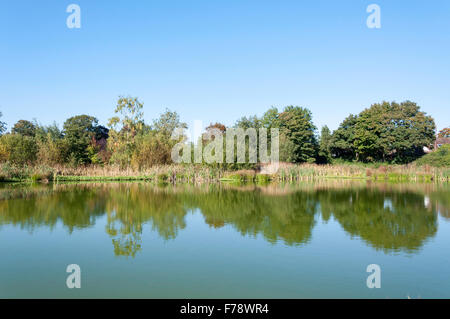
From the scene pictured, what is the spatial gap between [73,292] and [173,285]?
1108mm

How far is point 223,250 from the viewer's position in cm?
550

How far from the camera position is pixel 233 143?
20766 millimetres

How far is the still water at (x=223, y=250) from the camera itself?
12.7 ft

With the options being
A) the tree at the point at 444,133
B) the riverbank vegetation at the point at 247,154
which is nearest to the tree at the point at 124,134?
the riverbank vegetation at the point at 247,154

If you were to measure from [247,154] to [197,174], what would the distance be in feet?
12.7

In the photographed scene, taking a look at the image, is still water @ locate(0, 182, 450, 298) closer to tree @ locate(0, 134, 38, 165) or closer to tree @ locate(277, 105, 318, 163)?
tree @ locate(0, 134, 38, 165)

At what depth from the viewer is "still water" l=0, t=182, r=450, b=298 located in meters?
3.88

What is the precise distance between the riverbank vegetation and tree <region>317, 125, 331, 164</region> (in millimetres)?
94

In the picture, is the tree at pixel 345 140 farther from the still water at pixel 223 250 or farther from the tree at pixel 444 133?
the still water at pixel 223 250

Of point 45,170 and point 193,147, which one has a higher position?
point 193,147

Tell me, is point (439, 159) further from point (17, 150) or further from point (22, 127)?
point (22, 127)
